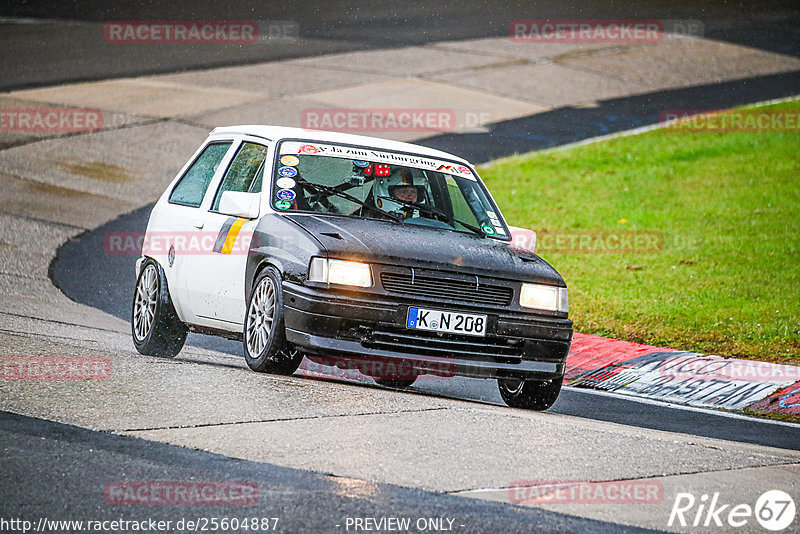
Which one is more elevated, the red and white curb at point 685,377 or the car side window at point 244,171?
the car side window at point 244,171

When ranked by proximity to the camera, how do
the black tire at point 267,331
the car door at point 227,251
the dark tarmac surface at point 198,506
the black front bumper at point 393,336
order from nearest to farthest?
1. the dark tarmac surface at point 198,506
2. the black front bumper at point 393,336
3. the black tire at point 267,331
4. the car door at point 227,251

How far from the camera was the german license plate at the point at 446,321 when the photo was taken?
7.51 metres

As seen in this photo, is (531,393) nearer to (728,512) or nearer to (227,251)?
(227,251)

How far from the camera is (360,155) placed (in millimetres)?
8789

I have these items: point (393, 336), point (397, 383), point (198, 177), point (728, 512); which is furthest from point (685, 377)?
point (728, 512)

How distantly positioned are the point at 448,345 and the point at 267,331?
115cm

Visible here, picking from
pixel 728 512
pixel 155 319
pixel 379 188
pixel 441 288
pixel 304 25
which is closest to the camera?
pixel 728 512

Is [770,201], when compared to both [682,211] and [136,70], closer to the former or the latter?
[682,211]

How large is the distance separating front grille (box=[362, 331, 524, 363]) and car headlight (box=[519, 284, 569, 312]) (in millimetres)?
261

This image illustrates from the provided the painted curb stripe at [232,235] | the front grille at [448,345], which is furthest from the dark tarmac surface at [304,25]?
the front grille at [448,345]

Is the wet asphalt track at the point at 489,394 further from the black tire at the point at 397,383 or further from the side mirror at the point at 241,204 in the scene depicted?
the side mirror at the point at 241,204

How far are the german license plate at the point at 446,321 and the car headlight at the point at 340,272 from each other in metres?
0.34

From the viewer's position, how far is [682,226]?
1683 centimetres

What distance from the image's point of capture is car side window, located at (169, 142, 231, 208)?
9.32 meters
